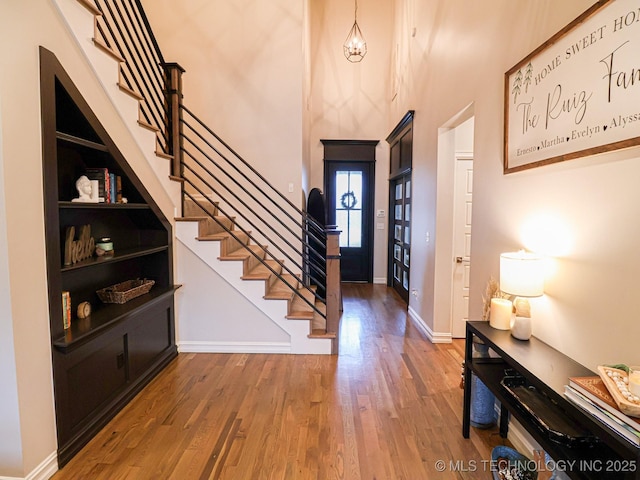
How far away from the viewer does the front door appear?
6.72m

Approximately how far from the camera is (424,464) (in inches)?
75.8

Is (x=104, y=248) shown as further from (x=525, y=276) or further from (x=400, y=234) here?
(x=400, y=234)

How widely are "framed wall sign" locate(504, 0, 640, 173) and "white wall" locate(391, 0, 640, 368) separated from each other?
0.07 m

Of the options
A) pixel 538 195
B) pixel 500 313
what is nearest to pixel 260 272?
pixel 500 313

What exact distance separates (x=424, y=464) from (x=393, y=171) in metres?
4.88

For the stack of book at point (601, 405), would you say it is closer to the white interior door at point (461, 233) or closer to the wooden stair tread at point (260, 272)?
the white interior door at point (461, 233)

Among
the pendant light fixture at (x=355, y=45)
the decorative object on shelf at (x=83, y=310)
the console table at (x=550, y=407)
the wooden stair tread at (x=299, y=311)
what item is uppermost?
the pendant light fixture at (x=355, y=45)

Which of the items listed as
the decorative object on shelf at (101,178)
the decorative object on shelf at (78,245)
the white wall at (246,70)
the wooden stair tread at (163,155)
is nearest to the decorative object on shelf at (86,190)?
the decorative object on shelf at (101,178)

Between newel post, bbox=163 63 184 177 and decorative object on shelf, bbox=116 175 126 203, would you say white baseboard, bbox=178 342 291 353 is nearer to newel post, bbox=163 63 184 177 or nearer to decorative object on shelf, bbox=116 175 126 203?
decorative object on shelf, bbox=116 175 126 203

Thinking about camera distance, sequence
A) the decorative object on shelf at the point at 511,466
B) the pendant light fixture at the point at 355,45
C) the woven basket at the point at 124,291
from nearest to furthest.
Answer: the decorative object on shelf at the point at 511,466 < the woven basket at the point at 124,291 < the pendant light fixture at the point at 355,45

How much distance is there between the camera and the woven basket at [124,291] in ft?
8.80

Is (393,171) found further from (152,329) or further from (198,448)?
(198,448)

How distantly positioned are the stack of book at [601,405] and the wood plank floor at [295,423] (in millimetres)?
905

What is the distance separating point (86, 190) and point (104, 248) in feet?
1.62
